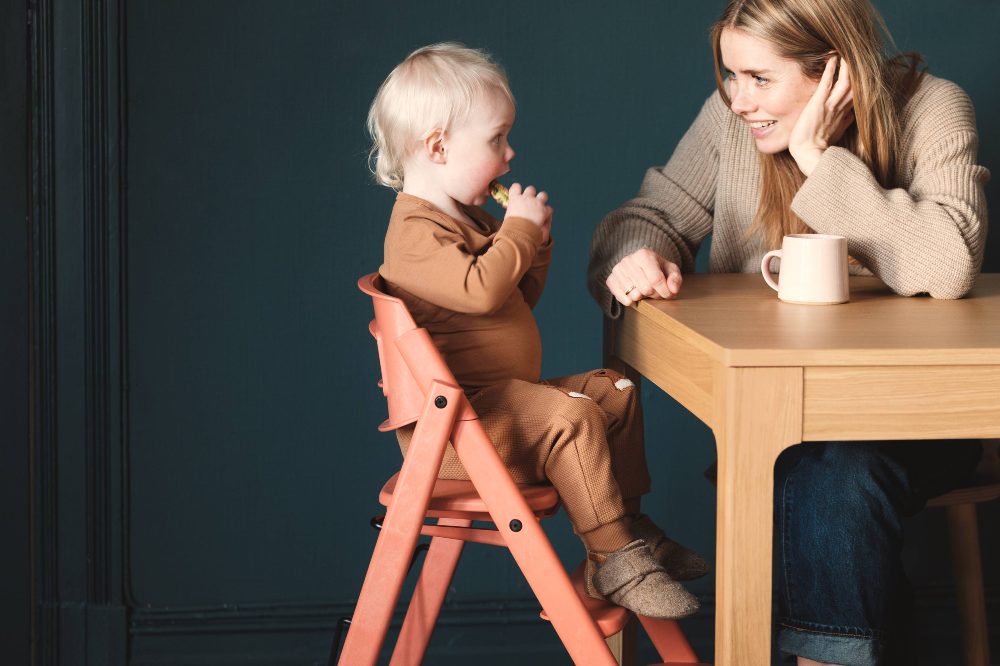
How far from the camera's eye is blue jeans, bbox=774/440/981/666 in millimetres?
1302

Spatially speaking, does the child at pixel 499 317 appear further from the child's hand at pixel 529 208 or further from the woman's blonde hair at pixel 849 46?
the woman's blonde hair at pixel 849 46

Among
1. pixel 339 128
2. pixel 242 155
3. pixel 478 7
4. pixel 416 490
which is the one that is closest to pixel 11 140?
pixel 242 155

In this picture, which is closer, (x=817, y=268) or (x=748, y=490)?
(x=748, y=490)

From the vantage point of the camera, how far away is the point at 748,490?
114cm

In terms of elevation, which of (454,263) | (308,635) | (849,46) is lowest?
(308,635)

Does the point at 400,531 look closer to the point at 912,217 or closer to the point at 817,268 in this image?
the point at 817,268

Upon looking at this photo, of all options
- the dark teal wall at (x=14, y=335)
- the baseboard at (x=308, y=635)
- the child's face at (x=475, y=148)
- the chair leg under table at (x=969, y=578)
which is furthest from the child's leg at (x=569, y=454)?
the dark teal wall at (x=14, y=335)

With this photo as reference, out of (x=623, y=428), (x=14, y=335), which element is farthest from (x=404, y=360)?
(x=14, y=335)

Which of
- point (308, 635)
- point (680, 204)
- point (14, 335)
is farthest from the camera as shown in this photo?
point (308, 635)

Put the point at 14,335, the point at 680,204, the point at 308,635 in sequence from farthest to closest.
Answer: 1. the point at 308,635
2. the point at 14,335
3. the point at 680,204

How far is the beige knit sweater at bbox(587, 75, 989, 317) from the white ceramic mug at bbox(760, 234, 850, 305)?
14cm

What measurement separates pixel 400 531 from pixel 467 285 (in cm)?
32

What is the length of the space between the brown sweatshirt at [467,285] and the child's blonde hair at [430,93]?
0.31 feet

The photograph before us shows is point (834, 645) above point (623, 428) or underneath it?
underneath
